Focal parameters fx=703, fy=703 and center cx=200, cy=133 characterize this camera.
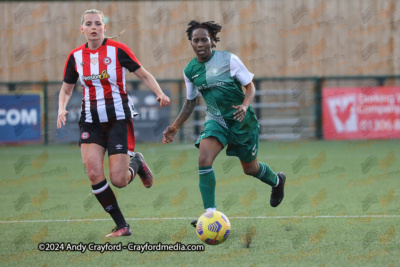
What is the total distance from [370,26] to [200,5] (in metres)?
5.82

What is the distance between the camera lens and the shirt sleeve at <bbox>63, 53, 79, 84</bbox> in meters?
6.72

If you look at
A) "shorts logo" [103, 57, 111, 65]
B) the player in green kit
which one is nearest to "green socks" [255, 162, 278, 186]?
the player in green kit

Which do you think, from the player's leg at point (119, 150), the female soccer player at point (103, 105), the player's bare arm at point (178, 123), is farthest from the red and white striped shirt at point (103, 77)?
the player's bare arm at point (178, 123)

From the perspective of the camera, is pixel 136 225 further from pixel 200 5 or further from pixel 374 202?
pixel 200 5

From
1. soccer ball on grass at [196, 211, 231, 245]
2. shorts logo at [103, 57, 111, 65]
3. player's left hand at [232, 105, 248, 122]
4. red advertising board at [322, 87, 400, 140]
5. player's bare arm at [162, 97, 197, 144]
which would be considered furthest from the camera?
red advertising board at [322, 87, 400, 140]

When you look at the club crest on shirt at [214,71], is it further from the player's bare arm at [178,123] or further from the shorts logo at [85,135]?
the shorts logo at [85,135]

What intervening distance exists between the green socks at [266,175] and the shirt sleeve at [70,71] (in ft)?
7.09

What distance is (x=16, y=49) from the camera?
23.3 meters

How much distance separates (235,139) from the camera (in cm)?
686

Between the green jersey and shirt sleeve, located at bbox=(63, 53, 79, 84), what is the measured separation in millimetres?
1073

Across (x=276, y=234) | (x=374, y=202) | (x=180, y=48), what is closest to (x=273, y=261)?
(x=276, y=234)

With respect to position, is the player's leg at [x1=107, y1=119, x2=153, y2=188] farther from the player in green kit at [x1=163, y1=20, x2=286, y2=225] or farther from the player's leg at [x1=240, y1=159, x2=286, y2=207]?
the player's leg at [x1=240, y1=159, x2=286, y2=207]

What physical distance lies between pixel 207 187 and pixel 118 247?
100cm

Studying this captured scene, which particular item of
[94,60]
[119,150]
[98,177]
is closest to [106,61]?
[94,60]
